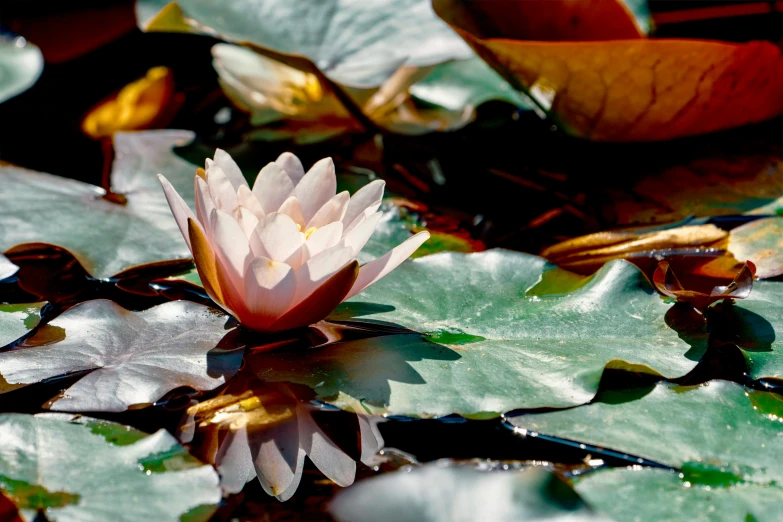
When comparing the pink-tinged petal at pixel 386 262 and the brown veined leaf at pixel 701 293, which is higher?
the pink-tinged petal at pixel 386 262

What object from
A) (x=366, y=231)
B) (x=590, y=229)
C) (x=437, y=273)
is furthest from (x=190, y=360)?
(x=590, y=229)

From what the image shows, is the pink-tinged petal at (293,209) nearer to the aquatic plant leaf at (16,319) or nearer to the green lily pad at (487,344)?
the green lily pad at (487,344)

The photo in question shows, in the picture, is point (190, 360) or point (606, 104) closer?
point (190, 360)

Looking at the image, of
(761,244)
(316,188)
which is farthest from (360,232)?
(761,244)

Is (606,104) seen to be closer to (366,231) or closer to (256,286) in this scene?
(366,231)

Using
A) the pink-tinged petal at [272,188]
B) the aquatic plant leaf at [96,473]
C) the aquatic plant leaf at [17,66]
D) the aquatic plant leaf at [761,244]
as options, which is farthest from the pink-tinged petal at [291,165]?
the aquatic plant leaf at [17,66]

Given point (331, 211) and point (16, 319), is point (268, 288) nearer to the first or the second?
point (331, 211)

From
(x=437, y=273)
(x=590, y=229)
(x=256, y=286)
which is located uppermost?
(x=256, y=286)
